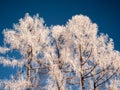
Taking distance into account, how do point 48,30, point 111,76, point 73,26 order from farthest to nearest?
point 48,30
point 73,26
point 111,76

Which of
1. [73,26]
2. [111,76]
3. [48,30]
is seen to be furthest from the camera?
[48,30]

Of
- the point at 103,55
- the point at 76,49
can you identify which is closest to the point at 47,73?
the point at 76,49

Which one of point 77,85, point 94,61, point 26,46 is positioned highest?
point 26,46

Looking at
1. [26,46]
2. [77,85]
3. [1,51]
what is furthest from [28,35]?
[77,85]

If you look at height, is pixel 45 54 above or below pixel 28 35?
below

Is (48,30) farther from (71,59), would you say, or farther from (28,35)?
(71,59)

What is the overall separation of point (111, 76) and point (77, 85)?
167 cm

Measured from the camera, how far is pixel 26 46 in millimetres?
15828

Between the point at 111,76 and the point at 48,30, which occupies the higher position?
the point at 48,30

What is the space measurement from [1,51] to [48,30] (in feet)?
9.09

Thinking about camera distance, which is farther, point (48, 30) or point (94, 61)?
point (48, 30)

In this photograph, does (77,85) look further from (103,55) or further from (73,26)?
(73,26)

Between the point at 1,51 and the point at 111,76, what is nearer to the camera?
the point at 111,76

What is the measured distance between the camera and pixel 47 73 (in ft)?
50.5
